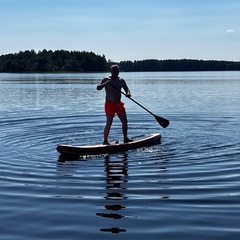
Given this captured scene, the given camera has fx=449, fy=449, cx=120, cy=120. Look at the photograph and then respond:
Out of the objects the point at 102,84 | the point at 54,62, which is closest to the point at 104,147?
the point at 102,84

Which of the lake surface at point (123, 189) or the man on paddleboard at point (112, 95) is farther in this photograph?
the man on paddleboard at point (112, 95)

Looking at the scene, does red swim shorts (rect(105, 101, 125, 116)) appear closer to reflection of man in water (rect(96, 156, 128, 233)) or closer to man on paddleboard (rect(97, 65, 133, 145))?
man on paddleboard (rect(97, 65, 133, 145))

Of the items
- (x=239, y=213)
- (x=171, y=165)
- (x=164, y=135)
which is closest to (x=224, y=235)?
(x=239, y=213)

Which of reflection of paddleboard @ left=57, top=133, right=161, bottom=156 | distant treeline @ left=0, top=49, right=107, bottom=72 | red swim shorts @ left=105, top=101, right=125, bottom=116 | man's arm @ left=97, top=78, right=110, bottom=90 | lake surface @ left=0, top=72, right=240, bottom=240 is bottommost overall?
lake surface @ left=0, top=72, right=240, bottom=240

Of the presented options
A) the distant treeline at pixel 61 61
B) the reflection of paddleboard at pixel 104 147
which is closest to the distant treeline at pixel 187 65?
the distant treeline at pixel 61 61

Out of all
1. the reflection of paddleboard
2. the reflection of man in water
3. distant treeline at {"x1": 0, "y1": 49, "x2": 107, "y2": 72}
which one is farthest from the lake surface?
distant treeline at {"x1": 0, "y1": 49, "x2": 107, "y2": 72}

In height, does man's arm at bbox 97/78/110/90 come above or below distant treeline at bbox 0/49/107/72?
below

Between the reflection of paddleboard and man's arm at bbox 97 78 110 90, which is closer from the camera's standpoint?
the reflection of paddleboard

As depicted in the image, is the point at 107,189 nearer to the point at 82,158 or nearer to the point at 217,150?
the point at 82,158

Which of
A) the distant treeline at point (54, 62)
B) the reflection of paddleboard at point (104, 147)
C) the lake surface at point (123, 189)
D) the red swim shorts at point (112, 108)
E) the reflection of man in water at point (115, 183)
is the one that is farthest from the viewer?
the distant treeline at point (54, 62)

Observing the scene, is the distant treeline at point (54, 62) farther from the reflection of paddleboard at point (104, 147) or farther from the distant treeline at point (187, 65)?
the reflection of paddleboard at point (104, 147)

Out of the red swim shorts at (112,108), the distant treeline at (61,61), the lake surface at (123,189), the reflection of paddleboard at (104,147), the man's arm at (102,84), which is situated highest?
the distant treeline at (61,61)

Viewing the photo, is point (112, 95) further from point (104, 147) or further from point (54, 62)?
point (54, 62)

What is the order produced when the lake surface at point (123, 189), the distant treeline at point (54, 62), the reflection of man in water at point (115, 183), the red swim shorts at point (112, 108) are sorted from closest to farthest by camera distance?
the lake surface at point (123, 189) → the reflection of man in water at point (115, 183) → the red swim shorts at point (112, 108) → the distant treeline at point (54, 62)
